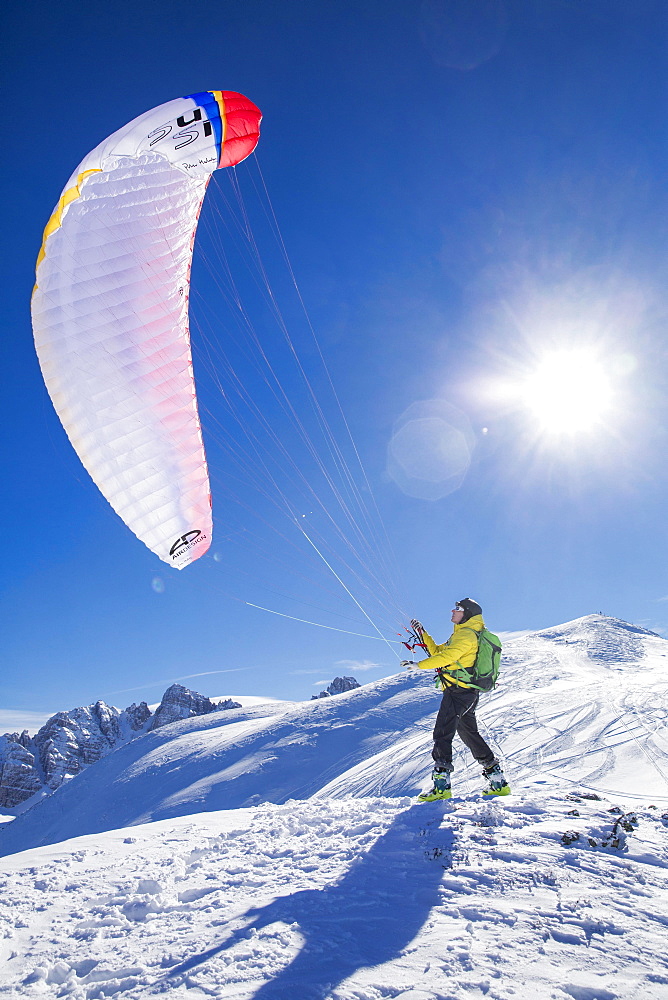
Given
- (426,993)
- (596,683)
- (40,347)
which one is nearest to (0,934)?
(426,993)

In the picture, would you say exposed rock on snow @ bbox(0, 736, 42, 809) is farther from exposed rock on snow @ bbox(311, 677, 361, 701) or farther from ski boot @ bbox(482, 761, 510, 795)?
ski boot @ bbox(482, 761, 510, 795)

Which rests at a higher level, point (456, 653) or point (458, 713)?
point (456, 653)

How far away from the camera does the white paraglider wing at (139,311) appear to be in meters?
7.73

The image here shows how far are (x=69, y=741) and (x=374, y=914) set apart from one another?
503ft

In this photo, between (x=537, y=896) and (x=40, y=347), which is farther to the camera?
(x=40, y=347)

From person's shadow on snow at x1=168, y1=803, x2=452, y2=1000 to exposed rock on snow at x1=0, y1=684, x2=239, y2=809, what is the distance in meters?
112

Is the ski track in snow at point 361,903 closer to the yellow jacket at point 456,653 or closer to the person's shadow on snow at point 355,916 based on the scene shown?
the person's shadow on snow at point 355,916

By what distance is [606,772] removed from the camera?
468 inches

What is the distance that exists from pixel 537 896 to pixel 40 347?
910cm

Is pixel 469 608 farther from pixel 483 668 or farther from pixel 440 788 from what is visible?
pixel 440 788

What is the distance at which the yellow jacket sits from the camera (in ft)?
21.1

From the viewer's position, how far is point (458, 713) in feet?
21.5

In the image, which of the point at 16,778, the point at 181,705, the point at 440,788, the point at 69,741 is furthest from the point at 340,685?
the point at 16,778

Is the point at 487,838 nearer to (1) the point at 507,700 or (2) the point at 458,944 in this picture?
(2) the point at 458,944
